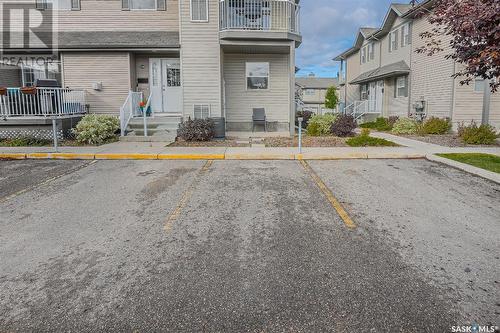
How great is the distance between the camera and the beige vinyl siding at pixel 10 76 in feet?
54.7

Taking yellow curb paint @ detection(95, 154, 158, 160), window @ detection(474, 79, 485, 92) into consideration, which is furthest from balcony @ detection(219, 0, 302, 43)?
window @ detection(474, 79, 485, 92)

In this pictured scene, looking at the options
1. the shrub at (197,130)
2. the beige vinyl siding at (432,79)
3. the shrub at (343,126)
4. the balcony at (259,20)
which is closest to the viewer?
the shrub at (197,130)

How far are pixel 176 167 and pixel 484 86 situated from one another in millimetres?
15537

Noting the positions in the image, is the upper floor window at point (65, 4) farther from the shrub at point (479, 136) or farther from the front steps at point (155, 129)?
the shrub at point (479, 136)

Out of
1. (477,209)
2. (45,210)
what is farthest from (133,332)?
(477,209)

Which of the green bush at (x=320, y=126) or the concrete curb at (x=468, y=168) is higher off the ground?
the green bush at (x=320, y=126)

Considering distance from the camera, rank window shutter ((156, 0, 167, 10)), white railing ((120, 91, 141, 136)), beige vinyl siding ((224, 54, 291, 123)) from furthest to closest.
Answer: beige vinyl siding ((224, 54, 291, 123)) → window shutter ((156, 0, 167, 10)) → white railing ((120, 91, 141, 136))

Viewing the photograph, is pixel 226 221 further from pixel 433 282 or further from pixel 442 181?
pixel 442 181

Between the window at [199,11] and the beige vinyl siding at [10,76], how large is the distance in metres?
9.00

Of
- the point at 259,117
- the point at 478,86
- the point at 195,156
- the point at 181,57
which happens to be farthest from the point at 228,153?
the point at 478,86

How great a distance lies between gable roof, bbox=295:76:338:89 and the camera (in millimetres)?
71375

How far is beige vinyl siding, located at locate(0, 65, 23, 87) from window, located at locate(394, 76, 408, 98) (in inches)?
852

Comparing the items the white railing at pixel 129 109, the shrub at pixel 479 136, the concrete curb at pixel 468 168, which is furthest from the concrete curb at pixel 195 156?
the shrub at pixel 479 136

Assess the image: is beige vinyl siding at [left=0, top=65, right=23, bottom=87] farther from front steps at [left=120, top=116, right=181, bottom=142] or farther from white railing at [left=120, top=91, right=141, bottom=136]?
front steps at [left=120, top=116, right=181, bottom=142]
